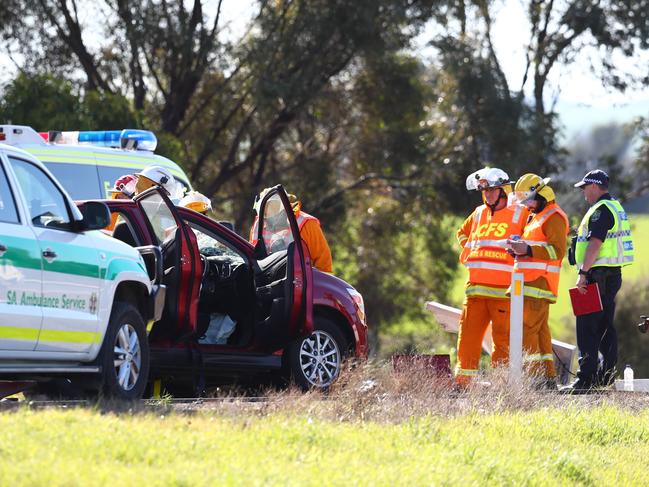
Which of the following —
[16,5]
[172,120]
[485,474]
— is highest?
[16,5]

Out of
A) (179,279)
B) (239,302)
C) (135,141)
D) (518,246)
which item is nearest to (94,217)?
(179,279)

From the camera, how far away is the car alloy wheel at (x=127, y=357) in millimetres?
9172

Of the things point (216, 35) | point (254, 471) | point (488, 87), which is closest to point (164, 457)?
point (254, 471)

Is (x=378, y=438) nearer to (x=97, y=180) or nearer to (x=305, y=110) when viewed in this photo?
(x=97, y=180)

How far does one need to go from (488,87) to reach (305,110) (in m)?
3.86

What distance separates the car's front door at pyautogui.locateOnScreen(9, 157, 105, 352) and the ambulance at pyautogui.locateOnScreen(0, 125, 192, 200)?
4.06 m

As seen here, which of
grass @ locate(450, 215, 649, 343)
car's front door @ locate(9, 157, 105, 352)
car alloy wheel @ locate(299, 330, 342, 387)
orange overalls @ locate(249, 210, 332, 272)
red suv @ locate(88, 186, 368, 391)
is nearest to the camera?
car's front door @ locate(9, 157, 105, 352)

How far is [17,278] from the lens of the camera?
319 inches

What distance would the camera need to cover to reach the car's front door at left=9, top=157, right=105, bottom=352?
8430 millimetres

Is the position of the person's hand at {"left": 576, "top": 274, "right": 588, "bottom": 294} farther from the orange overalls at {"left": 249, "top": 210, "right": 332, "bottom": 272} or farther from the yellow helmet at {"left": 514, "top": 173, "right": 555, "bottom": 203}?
the orange overalls at {"left": 249, "top": 210, "right": 332, "bottom": 272}

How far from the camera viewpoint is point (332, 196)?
30.1m

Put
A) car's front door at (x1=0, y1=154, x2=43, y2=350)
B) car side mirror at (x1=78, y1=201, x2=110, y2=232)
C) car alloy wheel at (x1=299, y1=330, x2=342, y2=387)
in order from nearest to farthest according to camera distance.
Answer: car's front door at (x1=0, y1=154, x2=43, y2=350) → car side mirror at (x1=78, y1=201, x2=110, y2=232) → car alloy wheel at (x1=299, y1=330, x2=342, y2=387)

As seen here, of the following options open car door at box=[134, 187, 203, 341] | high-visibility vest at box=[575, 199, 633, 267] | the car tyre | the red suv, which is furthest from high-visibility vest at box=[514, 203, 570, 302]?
open car door at box=[134, 187, 203, 341]

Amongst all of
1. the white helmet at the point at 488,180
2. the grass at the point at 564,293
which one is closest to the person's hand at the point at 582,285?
the white helmet at the point at 488,180
